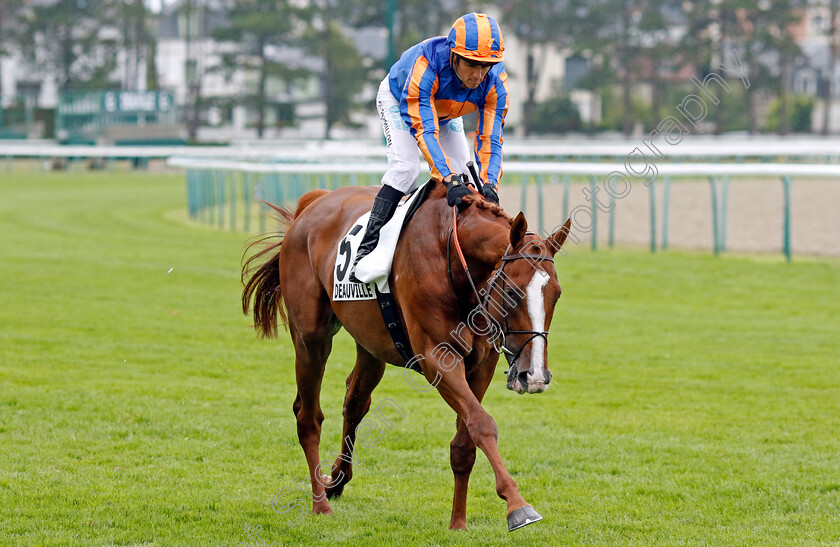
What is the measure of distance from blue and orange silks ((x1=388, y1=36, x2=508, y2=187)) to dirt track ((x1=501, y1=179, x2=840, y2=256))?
1043cm

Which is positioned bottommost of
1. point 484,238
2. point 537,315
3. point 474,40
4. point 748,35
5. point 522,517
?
point 522,517

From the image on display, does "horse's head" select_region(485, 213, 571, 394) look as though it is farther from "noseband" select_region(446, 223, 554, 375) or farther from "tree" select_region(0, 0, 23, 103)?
"tree" select_region(0, 0, 23, 103)

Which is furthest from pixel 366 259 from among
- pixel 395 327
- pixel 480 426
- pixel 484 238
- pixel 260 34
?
pixel 260 34

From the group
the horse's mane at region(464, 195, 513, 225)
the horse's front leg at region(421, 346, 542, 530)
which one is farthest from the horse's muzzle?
the horse's mane at region(464, 195, 513, 225)

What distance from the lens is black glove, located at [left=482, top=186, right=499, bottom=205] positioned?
14.8ft

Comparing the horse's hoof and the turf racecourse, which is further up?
the horse's hoof

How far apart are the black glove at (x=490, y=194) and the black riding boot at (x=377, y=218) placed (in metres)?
0.47

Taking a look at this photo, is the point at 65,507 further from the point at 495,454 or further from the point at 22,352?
the point at 22,352

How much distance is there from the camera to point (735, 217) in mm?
17781

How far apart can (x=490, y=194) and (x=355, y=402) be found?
52.4 inches

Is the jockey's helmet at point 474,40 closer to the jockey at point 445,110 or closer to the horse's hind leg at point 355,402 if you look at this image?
the jockey at point 445,110

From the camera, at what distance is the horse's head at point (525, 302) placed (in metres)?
3.89

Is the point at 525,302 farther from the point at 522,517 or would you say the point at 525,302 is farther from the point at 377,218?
the point at 377,218

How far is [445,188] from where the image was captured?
4.59 meters
